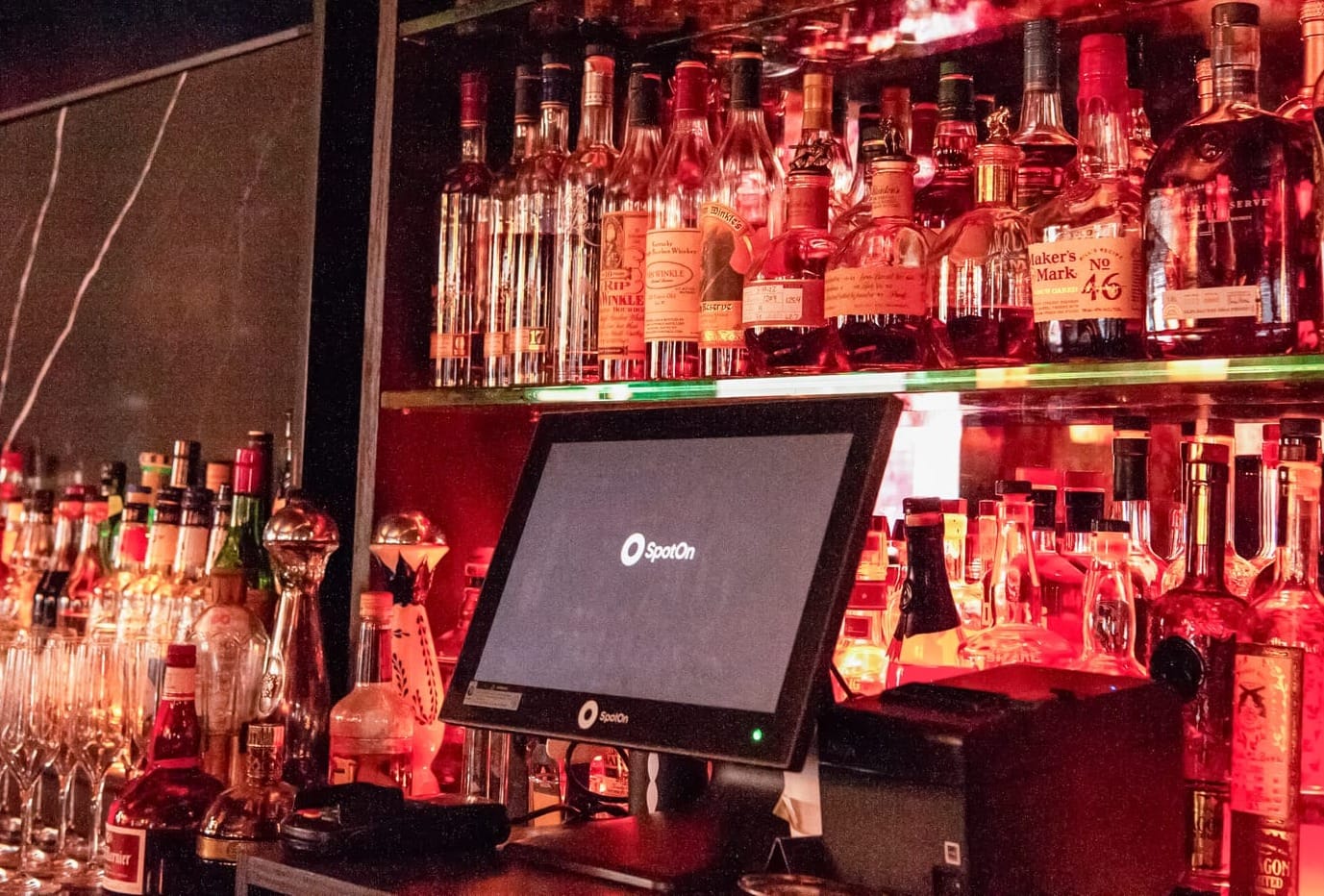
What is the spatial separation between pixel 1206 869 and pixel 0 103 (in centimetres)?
269

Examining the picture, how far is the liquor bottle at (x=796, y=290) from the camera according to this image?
1.41 meters

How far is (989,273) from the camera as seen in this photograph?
136cm

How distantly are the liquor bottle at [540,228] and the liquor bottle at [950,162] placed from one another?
457 mm

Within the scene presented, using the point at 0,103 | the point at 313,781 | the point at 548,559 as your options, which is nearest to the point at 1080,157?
the point at 548,559

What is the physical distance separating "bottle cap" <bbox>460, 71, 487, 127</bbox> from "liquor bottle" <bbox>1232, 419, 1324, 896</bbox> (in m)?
1.02

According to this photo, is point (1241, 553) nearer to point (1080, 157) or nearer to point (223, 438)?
point (1080, 157)

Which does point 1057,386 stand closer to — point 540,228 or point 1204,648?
point 1204,648

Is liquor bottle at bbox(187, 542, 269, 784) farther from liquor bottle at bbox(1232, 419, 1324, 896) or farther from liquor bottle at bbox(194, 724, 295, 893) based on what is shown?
liquor bottle at bbox(1232, 419, 1324, 896)

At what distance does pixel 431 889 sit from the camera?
1.14 metres

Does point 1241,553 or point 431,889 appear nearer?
point 431,889

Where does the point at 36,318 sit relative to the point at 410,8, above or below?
below

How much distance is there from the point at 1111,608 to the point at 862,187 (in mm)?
553

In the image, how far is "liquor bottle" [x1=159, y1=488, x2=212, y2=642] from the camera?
2180 mm

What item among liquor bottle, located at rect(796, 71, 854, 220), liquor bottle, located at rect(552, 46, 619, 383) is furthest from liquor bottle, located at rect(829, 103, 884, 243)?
liquor bottle, located at rect(552, 46, 619, 383)
